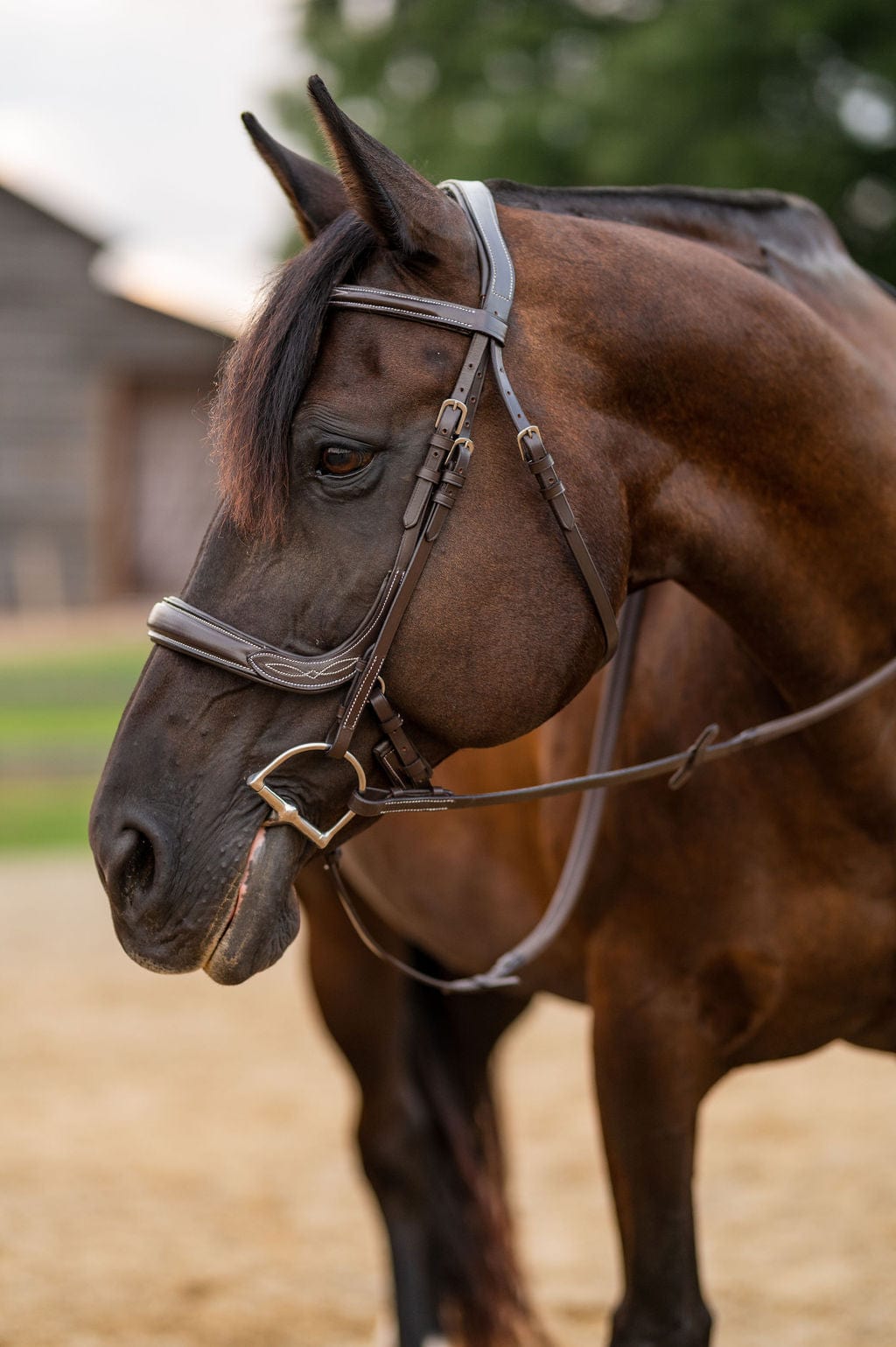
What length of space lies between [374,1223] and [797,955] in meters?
2.59

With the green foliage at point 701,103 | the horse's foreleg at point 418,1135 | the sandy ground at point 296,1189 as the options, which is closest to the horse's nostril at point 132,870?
the horse's foreleg at point 418,1135

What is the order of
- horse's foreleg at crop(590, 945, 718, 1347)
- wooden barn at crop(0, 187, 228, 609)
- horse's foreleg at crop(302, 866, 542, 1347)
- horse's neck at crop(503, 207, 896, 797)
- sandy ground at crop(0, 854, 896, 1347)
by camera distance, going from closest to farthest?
horse's neck at crop(503, 207, 896, 797) → horse's foreleg at crop(590, 945, 718, 1347) → horse's foreleg at crop(302, 866, 542, 1347) → sandy ground at crop(0, 854, 896, 1347) → wooden barn at crop(0, 187, 228, 609)

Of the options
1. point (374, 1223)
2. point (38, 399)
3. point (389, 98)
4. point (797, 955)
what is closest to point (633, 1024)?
point (797, 955)

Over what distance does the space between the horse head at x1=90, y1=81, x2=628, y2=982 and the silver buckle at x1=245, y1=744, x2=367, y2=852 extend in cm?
1

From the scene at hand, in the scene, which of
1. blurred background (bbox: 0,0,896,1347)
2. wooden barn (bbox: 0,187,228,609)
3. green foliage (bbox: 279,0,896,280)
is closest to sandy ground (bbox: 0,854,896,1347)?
blurred background (bbox: 0,0,896,1347)

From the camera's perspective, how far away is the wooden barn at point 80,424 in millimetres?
22234

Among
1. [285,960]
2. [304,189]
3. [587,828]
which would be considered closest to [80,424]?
[285,960]

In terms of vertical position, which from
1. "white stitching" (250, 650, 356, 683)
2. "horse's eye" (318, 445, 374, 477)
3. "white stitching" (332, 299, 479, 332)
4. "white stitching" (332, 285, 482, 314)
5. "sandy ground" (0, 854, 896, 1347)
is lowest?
"sandy ground" (0, 854, 896, 1347)

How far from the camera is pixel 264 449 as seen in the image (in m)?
1.68

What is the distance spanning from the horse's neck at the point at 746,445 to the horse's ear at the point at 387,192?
0.60ft

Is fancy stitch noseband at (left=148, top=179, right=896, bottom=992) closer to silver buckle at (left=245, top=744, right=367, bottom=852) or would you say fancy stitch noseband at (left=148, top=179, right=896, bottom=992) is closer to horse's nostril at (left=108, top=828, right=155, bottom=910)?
silver buckle at (left=245, top=744, right=367, bottom=852)

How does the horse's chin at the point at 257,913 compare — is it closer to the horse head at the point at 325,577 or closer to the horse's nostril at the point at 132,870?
the horse head at the point at 325,577

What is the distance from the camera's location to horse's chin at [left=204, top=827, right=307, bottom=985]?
170cm

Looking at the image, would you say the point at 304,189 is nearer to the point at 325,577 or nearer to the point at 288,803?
the point at 325,577
